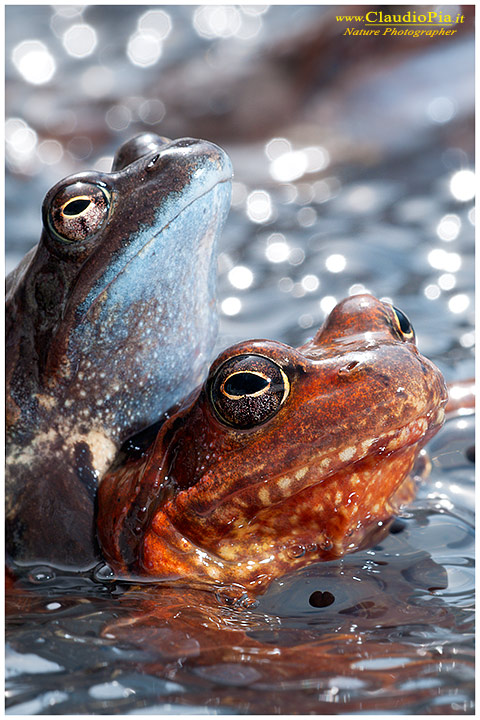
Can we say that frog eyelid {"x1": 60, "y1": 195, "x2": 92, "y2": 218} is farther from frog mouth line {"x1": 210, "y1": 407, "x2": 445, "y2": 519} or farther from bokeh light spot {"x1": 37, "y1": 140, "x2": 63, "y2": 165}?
bokeh light spot {"x1": 37, "y1": 140, "x2": 63, "y2": 165}

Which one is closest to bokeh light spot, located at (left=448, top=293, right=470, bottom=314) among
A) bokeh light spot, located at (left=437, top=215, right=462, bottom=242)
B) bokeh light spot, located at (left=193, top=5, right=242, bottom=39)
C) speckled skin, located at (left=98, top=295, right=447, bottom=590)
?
bokeh light spot, located at (left=437, top=215, right=462, bottom=242)

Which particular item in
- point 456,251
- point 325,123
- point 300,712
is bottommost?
point 300,712

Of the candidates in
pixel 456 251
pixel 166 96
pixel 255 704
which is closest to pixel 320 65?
pixel 166 96

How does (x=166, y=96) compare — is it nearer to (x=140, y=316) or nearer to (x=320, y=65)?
(x=320, y=65)

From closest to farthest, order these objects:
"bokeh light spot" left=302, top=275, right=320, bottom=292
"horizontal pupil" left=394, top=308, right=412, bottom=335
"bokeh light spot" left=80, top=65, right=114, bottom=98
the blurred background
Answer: "horizontal pupil" left=394, top=308, right=412, bottom=335, "bokeh light spot" left=302, top=275, right=320, bottom=292, the blurred background, "bokeh light spot" left=80, top=65, right=114, bottom=98

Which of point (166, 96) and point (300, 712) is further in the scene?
point (166, 96)

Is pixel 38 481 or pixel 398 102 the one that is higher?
pixel 398 102
